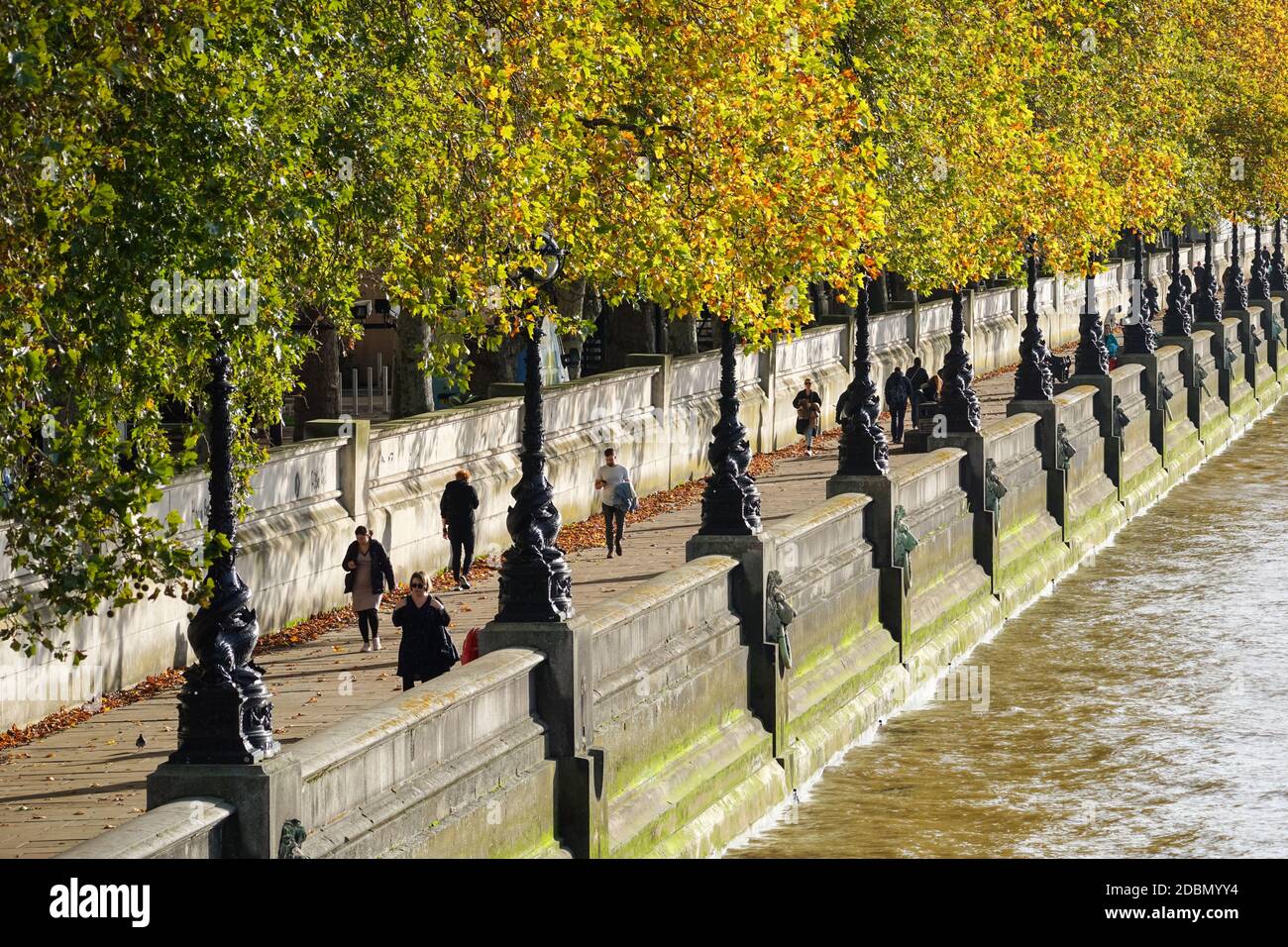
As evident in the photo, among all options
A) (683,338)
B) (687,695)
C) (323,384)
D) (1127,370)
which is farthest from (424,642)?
(1127,370)

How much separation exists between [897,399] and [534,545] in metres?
26.2

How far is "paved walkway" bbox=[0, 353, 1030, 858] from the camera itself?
56.5ft

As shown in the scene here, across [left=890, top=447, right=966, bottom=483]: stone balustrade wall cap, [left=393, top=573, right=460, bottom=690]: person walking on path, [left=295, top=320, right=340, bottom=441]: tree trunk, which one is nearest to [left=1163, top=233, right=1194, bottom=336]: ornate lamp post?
[left=295, top=320, right=340, bottom=441]: tree trunk

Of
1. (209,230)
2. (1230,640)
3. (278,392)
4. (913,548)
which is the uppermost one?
(209,230)

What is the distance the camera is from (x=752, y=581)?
2012 cm

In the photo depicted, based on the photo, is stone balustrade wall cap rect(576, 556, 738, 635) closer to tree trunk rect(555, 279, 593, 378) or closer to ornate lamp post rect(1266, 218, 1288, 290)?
tree trunk rect(555, 279, 593, 378)

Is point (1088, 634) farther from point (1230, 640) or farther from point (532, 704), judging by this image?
point (532, 704)

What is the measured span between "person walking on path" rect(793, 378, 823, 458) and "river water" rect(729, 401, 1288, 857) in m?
7.73

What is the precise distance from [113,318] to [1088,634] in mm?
19064

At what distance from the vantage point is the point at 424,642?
19.6 m

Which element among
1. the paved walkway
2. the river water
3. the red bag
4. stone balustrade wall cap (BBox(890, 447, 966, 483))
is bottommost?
the river water

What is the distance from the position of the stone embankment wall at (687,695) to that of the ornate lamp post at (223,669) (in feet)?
0.72

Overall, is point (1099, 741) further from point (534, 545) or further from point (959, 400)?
point (534, 545)

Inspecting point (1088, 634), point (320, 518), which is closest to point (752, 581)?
point (320, 518)
